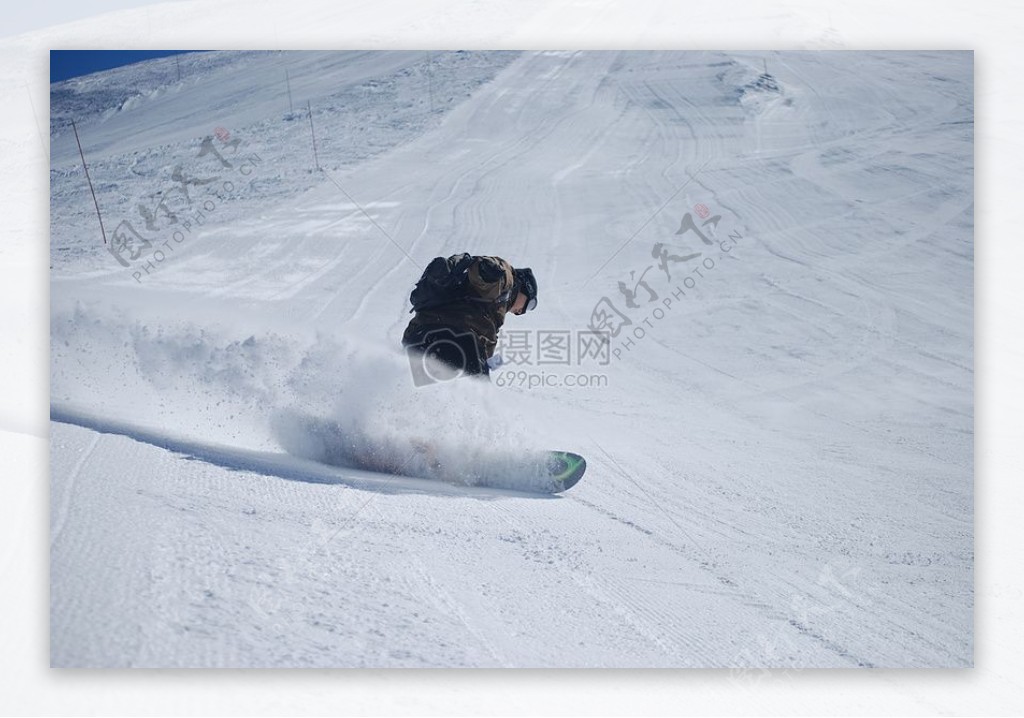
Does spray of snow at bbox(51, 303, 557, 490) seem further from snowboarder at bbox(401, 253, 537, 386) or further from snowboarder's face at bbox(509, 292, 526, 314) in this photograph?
snowboarder's face at bbox(509, 292, 526, 314)

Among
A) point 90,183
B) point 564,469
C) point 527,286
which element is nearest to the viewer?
point 564,469

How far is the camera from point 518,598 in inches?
141

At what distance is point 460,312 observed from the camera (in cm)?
414

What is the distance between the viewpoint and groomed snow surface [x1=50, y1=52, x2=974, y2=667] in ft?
11.8

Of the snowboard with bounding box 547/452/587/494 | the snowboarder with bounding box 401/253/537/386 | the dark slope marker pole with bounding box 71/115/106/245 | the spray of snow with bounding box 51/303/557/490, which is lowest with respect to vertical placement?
the snowboard with bounding box 547/452/587/494

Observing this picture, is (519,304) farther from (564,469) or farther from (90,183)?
(90,183)

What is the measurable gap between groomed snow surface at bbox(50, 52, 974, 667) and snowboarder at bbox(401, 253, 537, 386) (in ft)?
0.32

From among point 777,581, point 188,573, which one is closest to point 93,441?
point 188,573

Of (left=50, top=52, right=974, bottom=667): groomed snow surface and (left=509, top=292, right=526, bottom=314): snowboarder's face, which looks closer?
(left=50, top=52, right=974, bottom=667): groomed snow surface

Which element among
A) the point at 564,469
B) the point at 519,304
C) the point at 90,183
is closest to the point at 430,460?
the point at 564,469

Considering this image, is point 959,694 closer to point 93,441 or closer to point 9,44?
point 93,441

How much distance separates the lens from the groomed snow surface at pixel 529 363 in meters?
3.59

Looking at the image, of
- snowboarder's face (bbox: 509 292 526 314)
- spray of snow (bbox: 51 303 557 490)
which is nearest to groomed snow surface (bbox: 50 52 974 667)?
spray of snow (bbox: 51 303 557 490)

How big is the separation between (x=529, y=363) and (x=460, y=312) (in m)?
0.56
